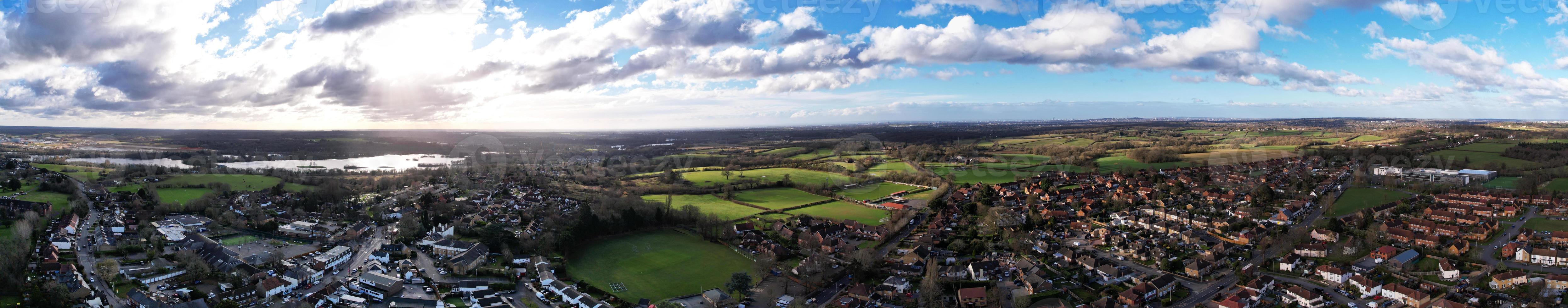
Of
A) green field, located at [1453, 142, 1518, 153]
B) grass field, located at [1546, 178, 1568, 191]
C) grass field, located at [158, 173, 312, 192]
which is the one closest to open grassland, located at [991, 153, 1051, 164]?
grass field, located at [1546, 178, 1568, 191]

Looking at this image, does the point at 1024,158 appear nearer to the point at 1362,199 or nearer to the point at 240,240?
the point at 1362,199

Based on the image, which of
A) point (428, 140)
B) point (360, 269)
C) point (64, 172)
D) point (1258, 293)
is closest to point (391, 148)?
point (428, 140)

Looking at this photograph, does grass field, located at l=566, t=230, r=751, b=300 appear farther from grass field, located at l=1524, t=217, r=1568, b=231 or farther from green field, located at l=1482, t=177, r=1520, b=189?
green field, located at l=1482, t=177, r=1520, b=189

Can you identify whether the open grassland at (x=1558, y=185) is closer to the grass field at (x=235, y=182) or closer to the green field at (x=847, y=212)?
the green field at (x=847, y=212)

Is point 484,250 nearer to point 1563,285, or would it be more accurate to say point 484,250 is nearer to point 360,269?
point 360,269

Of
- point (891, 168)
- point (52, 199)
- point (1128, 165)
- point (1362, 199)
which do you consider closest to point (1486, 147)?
point (1128, 165)

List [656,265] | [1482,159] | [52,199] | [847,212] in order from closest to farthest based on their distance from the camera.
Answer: [656,265]
[52,199]
[847,212]
[1482,159]

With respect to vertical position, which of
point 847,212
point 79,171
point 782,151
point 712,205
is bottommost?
point 847,212
